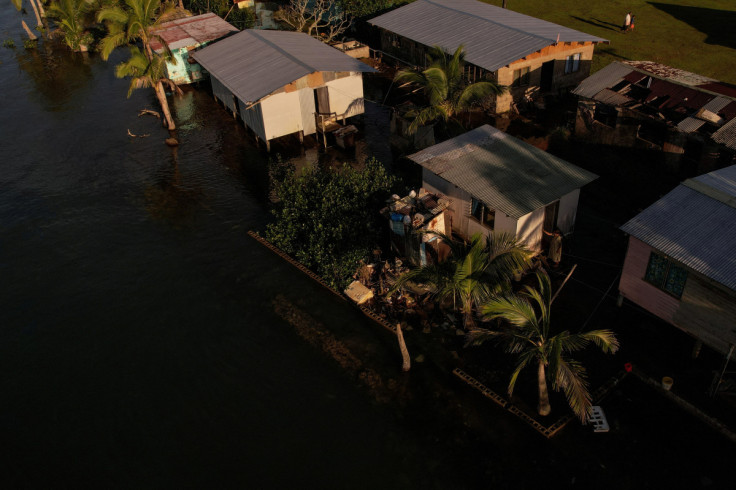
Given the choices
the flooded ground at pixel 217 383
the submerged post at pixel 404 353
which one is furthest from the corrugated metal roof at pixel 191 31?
the submerged post at pixel 404 353

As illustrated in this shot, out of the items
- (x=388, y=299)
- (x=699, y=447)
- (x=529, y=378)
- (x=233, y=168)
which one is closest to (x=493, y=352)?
(x=529, y=378)

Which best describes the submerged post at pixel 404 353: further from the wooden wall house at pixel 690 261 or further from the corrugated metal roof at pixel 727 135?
the corrugated metal roof at pixel 727 135

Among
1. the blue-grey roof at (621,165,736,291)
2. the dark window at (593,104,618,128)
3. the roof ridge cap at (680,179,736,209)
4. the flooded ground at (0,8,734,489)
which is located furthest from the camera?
the dark window at (593,104,618,128)

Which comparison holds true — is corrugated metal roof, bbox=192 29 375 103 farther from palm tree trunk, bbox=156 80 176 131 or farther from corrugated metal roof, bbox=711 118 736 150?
corrugated metal roof, bbox=711 118 736 150

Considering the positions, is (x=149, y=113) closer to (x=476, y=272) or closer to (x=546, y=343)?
(x=476, y=272)

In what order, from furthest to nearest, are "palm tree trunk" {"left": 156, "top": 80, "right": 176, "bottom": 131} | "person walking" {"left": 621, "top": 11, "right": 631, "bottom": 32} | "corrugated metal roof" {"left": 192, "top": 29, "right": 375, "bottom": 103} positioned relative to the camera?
1. "person walking" {"left": 621, "top": 11, "right": 631, "bottom": 32}
2. "palm tree trunk" {"left": 156, "top": 80, "right": 176, "bottom": 131}
3. "corrugated metal roof" {"left": 192, "top": 29, "right": 375, "bottom": 103}

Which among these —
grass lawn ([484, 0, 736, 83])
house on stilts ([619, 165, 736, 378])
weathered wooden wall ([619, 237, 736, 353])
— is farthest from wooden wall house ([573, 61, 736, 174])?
grass lawn ([484, 0, 736, 83])

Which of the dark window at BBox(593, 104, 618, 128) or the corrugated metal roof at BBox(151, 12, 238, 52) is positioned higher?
the corrugated metal roof at BBox(151, 12, 238, 52)
